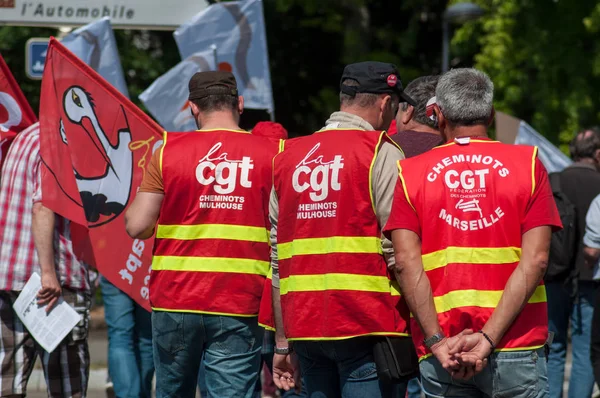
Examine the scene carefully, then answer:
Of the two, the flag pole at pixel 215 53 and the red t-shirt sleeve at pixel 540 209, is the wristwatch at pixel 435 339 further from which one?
the flag pole at pixel 215 53

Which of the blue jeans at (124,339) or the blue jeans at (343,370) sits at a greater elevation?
the blue jeans at (343,370)

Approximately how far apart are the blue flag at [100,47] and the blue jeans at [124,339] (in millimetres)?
1708

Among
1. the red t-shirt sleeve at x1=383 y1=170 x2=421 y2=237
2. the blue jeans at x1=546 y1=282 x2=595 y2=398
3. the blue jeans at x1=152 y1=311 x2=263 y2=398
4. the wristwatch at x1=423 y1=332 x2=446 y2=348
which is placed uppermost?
the red t-shirt sleeve at x1=383 y1=170 x2=421 y2=237

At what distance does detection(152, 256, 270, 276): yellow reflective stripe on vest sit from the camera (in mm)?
4816

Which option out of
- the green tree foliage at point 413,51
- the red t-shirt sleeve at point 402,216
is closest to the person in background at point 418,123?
the red t-shirt sleeve at point 402,216

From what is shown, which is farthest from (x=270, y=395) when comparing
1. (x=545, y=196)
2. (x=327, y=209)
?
(x=545, y=196)

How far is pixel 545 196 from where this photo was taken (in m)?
3.92

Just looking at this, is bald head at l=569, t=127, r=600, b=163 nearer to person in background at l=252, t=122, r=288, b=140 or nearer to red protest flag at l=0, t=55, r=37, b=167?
person in background at l=252, t=122, r=288, b=140

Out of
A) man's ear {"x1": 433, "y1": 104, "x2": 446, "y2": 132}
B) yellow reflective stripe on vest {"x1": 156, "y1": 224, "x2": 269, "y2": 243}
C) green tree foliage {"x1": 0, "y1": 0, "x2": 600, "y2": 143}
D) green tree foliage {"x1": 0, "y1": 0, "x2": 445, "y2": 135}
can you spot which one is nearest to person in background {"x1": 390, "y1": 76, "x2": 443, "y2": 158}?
yellow reflective stripe on vest {"x1": 156, "y1": 224, "x2": 269, "y2": 243}

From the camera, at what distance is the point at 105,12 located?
9258 mm

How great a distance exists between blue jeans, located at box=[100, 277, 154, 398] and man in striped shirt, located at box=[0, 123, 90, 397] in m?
0.80

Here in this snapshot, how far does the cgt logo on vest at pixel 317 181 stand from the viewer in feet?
14.0

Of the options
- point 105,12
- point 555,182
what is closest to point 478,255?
point 555,182

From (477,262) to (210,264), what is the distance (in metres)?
1.42
